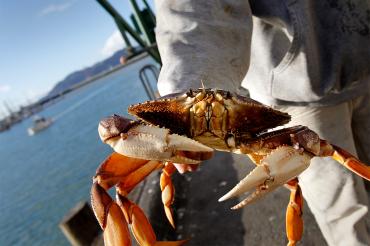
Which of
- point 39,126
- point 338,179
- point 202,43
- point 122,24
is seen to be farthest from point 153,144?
point 39,126

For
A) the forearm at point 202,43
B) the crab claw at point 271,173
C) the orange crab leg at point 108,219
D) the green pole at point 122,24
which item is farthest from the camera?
the green pole at point 122,24

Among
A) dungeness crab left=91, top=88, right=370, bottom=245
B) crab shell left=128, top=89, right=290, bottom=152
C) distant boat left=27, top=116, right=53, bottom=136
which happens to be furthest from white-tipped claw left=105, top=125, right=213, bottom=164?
distant boat left=27, top=116, right=53, bottom=136

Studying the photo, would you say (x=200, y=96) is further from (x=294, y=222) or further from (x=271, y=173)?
(x=294, y=222)

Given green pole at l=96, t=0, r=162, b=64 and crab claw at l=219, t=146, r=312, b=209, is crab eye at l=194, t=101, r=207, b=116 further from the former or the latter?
green pole at l=96, t=0, r=162, b=64

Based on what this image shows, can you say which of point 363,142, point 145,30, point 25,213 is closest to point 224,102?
point 363,142

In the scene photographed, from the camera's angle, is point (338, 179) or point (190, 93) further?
point (338, 179)

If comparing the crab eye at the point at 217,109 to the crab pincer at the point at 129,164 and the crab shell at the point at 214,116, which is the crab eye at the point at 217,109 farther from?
the crab pincer at the point at 129,164

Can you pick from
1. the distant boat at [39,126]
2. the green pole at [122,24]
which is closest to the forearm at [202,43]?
the green pole at [122,24]
